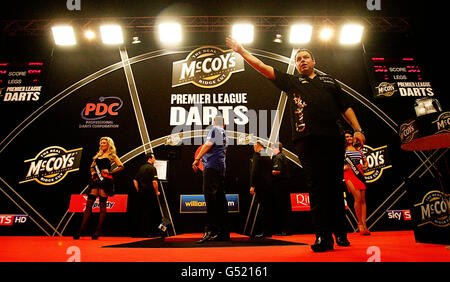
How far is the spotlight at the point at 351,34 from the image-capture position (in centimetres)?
634

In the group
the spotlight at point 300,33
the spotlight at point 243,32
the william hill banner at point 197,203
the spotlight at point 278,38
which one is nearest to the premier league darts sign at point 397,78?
the spotlight at point 300,33

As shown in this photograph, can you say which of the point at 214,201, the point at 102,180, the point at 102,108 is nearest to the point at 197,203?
the point at 102,180

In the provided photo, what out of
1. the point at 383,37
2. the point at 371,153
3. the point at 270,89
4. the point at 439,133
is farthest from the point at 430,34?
the point at 439,133

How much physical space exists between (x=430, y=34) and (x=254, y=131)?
5.17 metres

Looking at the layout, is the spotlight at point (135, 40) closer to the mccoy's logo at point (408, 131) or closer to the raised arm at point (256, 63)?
the raised arm at point (256, 63)

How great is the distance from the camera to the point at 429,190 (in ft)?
7.97

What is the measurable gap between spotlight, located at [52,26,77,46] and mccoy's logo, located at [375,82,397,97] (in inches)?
299

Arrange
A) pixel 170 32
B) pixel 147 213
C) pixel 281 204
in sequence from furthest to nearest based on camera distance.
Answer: pixel 170 32 < pixel 281 204 < pixel 147 213

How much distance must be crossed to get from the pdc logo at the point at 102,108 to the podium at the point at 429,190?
5766 mm

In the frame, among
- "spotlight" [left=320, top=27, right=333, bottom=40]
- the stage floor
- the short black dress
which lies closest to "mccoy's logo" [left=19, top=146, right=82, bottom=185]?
the short black dress

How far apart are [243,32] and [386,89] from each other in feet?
12.2

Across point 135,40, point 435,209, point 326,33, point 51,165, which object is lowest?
point 435,209

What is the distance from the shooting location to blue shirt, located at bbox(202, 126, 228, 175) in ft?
10.3

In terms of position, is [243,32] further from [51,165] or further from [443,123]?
[51,165]
